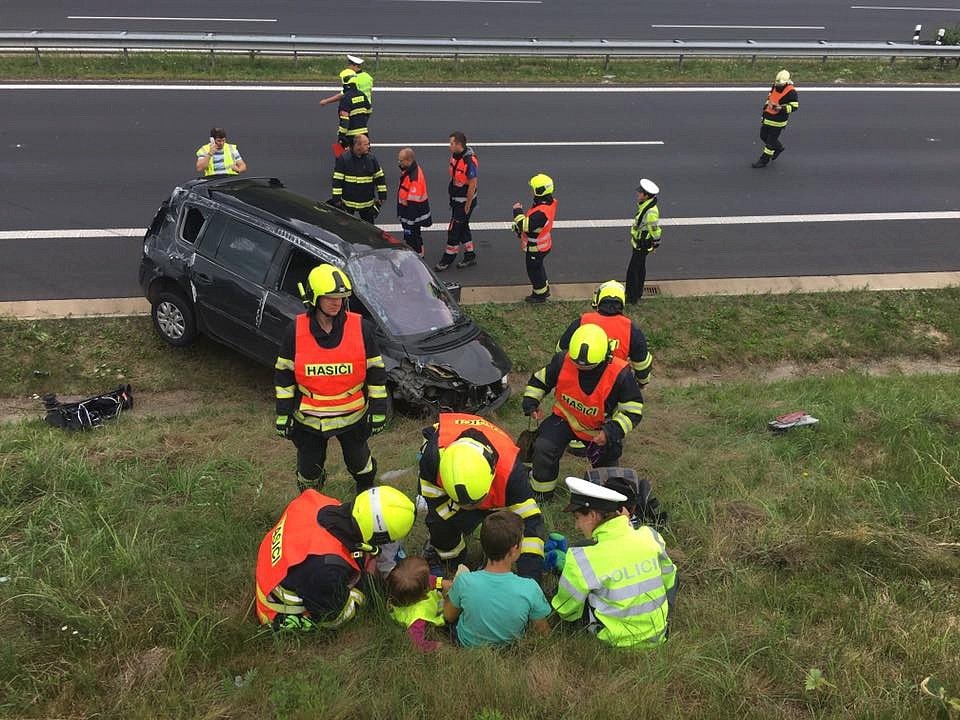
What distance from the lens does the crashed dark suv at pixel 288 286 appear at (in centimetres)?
730

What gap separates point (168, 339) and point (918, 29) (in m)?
22.5

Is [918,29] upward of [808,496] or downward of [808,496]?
upward

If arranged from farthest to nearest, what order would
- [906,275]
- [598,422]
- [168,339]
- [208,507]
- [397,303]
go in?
[906,275]
[168,339]
[397,303]
[598,422]
[208,507]

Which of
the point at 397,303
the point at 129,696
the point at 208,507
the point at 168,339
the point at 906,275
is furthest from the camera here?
the point at 906,275

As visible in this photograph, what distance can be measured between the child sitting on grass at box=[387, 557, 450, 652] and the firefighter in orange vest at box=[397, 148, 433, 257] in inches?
264

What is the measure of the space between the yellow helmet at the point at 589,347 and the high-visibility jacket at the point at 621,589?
1510 mm

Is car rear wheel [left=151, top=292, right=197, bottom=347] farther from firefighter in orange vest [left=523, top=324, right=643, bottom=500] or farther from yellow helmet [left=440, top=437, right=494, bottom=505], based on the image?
yellow helmet [left=440, top=437, right=494, bottom=505]

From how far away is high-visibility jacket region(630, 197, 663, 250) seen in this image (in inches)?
365

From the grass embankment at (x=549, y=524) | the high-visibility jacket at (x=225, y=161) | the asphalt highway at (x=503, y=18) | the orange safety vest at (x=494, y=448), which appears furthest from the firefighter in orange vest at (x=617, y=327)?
the asphalt highway at (x=503, y=18)

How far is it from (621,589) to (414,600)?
1.09 m

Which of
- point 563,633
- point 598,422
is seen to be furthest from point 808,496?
point 563,633

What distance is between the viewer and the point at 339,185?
1011 centimetres

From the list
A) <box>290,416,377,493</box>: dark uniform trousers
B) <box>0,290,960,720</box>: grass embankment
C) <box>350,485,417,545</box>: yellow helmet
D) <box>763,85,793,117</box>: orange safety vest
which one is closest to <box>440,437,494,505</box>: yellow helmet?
<box>350,485,417,545</box>: yellow helmet

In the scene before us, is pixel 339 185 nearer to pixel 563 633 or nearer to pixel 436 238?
pixel 436 238
